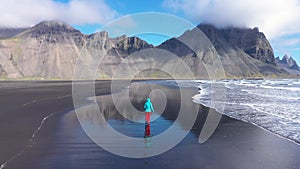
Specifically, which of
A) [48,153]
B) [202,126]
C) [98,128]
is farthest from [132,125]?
[48,153]

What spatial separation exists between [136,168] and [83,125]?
9727 millimetres

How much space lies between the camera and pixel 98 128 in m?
17.8

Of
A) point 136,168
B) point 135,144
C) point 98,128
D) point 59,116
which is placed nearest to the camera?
point 136,168

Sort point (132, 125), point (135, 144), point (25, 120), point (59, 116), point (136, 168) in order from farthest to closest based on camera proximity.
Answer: point (59, 116) → point (25, 120) → point (132, 125) → point (135, 144) → point (136, 168)

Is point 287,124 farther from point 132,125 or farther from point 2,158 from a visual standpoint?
point 2,158

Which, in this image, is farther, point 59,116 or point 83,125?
point 59,116

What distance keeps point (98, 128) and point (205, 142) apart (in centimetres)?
696

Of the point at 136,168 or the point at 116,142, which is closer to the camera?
the point at 136,168

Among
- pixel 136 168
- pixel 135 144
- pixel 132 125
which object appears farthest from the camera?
pixel 132 125

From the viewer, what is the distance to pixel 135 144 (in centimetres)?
1375

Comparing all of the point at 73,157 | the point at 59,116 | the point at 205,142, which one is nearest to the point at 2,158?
the point at 73,157

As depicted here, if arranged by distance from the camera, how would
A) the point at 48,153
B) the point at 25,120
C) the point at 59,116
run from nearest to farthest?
the point at 48,153
the point at 25,120
the point at 59,116

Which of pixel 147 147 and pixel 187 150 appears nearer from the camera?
pixel 187 150

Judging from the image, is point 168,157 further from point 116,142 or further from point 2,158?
point 2,158
